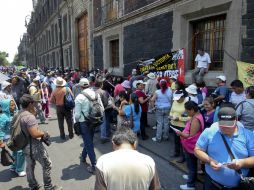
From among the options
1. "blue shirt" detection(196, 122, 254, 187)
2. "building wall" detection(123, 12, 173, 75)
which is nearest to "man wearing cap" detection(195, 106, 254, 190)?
"blue shirt" detection(196, 122, 254, 187)

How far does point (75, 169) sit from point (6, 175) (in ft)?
4.22

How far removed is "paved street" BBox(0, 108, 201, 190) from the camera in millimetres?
4398

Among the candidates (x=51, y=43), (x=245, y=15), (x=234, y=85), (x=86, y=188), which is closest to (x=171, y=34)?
(x=245, y=15)

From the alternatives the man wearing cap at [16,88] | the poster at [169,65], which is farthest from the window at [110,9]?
the man wearing cap at [16,88]

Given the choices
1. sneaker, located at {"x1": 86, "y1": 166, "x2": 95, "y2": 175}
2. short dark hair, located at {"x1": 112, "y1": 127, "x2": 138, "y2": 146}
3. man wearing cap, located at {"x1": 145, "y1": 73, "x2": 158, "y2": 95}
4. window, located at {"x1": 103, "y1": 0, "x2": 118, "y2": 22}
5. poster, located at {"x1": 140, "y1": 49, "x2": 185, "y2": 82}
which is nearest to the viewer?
short dark hair, located at {"x1": 112, "y1": 127, "x2": 138, "y2": 146}

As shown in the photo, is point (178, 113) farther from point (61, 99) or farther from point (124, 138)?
point (61, 99)

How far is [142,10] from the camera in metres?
10.4

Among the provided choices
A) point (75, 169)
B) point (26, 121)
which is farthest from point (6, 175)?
point (26, 121)

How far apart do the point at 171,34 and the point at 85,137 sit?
18.0 feet

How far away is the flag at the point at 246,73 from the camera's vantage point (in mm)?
5343

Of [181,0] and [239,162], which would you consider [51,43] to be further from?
[239,162]

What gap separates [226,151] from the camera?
2.56m

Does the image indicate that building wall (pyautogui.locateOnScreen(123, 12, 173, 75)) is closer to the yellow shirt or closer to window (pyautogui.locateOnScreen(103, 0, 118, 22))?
window (pyautogui.locateOnScreen(103, 0, 118, 22))

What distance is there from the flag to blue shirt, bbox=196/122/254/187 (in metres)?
3.07
